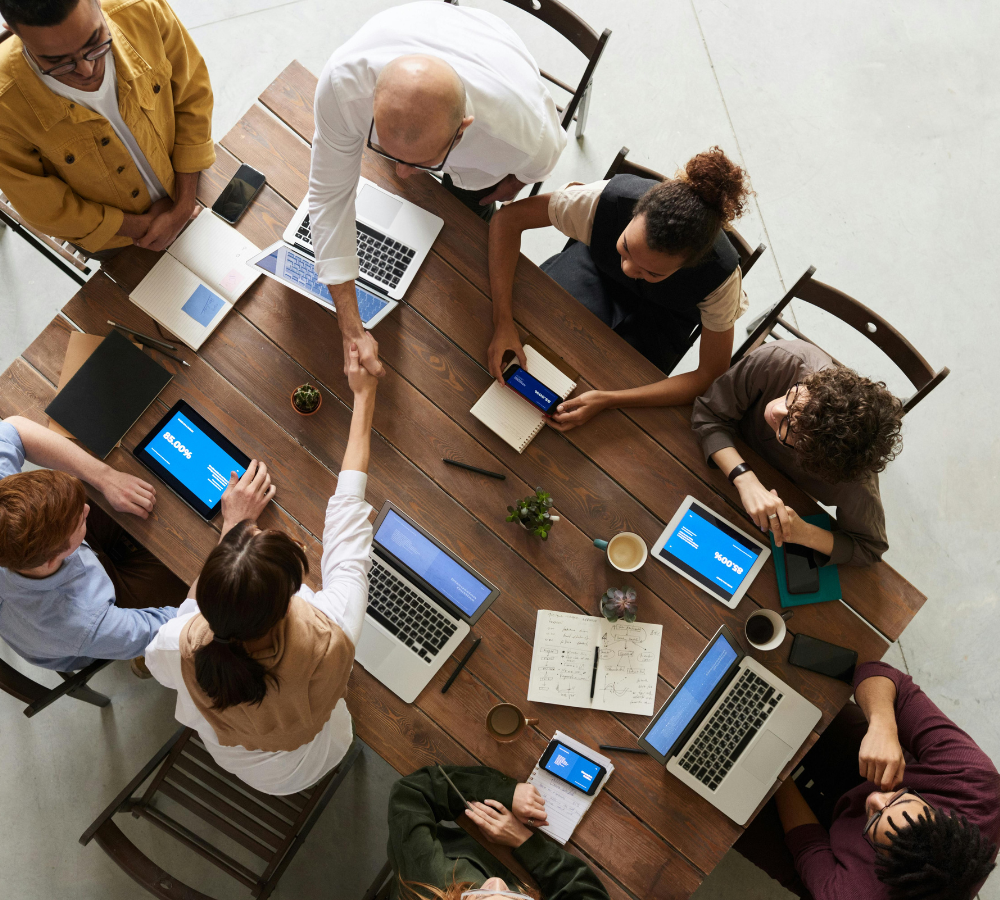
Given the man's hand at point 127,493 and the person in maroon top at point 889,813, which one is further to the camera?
the man's hand at point 127,493

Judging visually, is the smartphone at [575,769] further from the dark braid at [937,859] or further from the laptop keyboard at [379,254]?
the laptop keyboard at [379,254]

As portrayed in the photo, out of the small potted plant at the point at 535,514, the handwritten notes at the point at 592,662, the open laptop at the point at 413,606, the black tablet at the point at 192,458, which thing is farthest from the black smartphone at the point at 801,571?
the black tablet at the point at 192,458

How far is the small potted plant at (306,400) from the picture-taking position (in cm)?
185

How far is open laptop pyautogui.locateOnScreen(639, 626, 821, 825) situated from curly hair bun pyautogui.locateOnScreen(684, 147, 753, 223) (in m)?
1.08

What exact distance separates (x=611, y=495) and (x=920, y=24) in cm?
292

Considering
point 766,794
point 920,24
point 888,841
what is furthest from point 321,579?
point 920,24

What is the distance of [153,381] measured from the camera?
189 centimetres

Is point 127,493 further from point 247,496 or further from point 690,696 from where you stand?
point 690,696

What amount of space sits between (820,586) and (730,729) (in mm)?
446

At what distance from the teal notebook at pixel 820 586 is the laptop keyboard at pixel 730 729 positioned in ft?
0.72

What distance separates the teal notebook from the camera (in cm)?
184

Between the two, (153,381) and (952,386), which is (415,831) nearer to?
(153,381)

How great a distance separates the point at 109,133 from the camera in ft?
5.76

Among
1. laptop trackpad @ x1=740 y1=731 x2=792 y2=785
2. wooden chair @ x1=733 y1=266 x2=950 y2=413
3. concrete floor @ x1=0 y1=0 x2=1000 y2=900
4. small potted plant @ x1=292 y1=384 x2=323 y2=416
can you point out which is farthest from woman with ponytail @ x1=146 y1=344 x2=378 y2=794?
concrete floor @ x1=0 y1=0 x2=1000 y2=900
